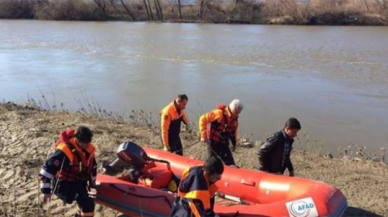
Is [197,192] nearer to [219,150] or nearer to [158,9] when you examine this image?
[219,150]

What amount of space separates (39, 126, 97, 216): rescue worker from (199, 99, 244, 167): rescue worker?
4.59 feet

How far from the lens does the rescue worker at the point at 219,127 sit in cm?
486

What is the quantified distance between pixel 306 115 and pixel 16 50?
505 inches

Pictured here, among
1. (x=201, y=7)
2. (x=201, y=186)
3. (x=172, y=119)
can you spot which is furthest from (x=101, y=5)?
(x=201, y=186)

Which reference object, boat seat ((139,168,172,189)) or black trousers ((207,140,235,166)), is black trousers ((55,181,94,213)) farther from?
black trousers ((207,140,235,166))

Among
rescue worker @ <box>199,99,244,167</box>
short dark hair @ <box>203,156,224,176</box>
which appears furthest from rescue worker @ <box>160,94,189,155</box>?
short dark hair @ <box>203,156,224,176</box>

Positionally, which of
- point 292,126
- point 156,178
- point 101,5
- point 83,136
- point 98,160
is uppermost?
point 83,136

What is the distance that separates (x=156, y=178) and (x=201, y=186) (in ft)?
4.90

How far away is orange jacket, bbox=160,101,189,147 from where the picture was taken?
5.18 m

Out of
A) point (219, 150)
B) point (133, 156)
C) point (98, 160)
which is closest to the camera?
point (133, 156)

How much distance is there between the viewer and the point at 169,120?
521 cm

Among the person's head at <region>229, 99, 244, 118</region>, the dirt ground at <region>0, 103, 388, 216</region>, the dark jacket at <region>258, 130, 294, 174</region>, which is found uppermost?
the person's head at <region>229, 99, 244, 118</region>

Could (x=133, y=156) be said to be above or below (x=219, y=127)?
below

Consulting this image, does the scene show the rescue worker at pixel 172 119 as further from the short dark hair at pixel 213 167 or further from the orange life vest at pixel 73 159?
the short dark hair at pixel 213 167
